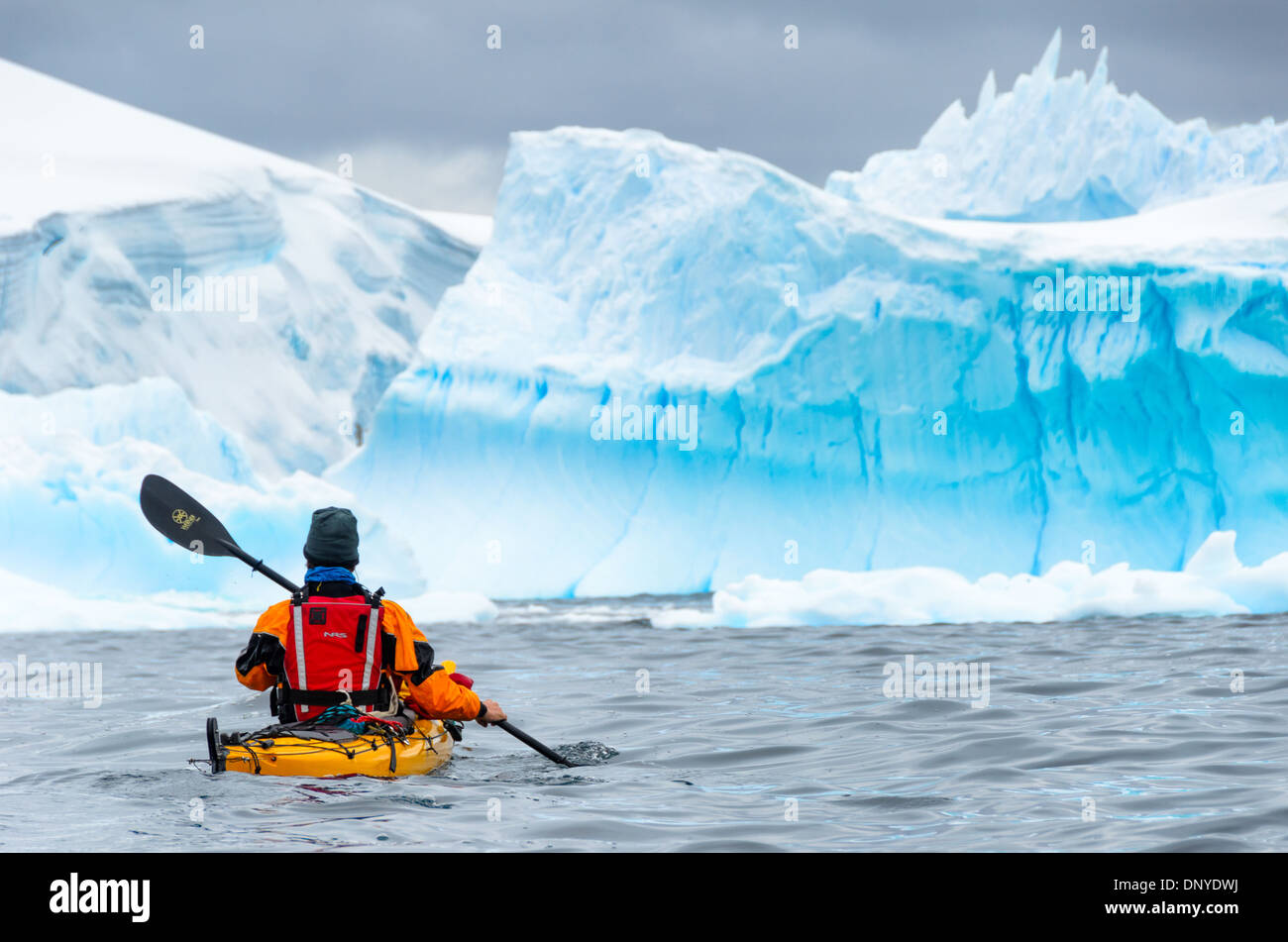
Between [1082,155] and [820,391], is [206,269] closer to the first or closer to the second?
[820,391]

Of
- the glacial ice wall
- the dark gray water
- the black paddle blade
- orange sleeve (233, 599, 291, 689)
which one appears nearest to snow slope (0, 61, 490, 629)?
the glacial ice wall

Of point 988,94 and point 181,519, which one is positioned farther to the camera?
point 988,94

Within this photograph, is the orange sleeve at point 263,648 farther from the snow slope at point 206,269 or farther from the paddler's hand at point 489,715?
the snow slope at point 206,269

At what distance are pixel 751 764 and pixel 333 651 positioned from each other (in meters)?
1.76

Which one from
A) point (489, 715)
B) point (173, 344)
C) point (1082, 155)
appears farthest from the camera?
point (173, 344)

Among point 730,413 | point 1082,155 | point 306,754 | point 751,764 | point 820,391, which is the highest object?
point 1082,155

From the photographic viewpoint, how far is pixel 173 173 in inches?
1019

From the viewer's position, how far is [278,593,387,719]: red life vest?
15.8 ft

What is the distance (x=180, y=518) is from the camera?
6.30 m

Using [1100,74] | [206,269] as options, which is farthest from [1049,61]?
[206,269]

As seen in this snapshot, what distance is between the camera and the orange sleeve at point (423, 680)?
491 centimetres
